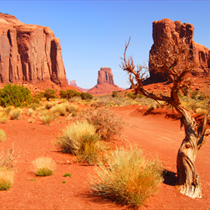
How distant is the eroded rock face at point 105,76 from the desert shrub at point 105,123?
570ft

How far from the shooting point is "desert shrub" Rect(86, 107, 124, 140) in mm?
8913

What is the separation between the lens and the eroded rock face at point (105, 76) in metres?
183

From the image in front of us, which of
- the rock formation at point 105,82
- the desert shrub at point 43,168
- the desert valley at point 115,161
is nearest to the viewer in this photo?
the desert valley at point 115,161

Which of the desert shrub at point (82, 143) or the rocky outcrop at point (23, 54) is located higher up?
the rocky outcrop at point (23, 54)

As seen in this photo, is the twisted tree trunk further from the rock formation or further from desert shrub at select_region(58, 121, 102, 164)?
the rock formation

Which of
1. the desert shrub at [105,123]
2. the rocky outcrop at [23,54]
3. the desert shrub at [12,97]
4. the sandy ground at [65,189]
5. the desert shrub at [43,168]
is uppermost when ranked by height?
the rocky outcrop at [23,54]

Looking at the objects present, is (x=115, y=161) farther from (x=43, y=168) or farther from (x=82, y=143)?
(x=82, y=143)

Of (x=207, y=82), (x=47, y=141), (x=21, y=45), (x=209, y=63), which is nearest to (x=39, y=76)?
(x=21, y=45)

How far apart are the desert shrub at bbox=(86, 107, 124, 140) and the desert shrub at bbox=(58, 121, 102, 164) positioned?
1274mm

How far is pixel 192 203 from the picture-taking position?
3955 mm

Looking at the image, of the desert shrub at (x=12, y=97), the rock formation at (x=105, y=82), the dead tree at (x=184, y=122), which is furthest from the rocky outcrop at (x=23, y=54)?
the rock formation at (x=105, y=82)

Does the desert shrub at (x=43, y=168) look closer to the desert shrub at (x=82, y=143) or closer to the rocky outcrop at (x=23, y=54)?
the desert shrub at (x=82, y=143)

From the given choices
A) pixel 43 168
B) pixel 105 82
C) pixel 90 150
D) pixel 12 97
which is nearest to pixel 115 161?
pixel 43 168

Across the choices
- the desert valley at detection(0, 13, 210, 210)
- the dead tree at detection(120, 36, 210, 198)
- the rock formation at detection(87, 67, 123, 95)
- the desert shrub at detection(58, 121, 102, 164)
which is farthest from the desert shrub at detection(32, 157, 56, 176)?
the rock formation at detection(87, 67, 123, 95)
